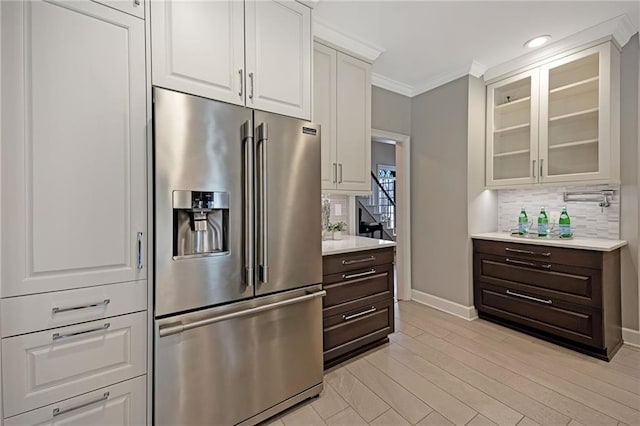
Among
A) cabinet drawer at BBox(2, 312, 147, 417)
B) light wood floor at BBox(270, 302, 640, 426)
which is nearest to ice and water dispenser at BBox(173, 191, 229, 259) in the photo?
cabinet drawer at BBox(2, 312, 147, 417)

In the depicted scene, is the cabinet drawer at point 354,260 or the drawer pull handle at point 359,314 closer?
the cabinet drawer at point 354,260

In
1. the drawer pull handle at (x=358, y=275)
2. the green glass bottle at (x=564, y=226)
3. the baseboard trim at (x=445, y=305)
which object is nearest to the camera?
the drawer pull handle at (x=358, y=275)

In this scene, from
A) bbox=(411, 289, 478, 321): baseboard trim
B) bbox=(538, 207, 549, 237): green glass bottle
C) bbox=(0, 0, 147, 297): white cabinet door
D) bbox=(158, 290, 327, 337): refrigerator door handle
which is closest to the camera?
bbox=(0, 0, 147, 297): white cabinet door

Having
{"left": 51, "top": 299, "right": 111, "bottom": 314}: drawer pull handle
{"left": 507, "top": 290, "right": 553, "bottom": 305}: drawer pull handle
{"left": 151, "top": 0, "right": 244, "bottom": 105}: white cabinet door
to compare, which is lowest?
{"left": 507, "top": 290, "right": 553, "bottom": 305}: drawer pull handle

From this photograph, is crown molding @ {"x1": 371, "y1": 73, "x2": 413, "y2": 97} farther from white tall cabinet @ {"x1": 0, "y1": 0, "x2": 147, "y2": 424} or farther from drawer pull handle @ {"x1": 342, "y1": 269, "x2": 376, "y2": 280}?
white tall cabinet @ {"x1": 0, "y1": 0, "x2": 147, "y2": 424}

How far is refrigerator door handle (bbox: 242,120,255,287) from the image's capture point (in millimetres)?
1581

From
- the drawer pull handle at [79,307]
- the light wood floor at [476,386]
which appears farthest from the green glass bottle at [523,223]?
the drawer pull handle at [79,307]

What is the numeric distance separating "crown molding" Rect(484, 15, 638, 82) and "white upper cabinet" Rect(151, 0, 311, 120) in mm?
2331

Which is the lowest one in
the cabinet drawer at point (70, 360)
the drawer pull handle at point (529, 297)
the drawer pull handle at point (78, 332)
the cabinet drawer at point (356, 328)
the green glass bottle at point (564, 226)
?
the cabinet drawer at point (356, 328)

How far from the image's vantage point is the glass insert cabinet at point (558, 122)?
2516 millimetres

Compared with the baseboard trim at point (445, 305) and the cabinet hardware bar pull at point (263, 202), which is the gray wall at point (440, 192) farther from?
the cabinet hardware bar pull at point (263, 202)

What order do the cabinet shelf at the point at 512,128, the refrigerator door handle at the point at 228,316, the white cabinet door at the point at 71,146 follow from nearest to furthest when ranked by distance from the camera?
1. the white cabinet door at the point at 71,146
2. the refrigerator door handle at the point at 228,316
3. the cabinet shelf at the point at 512,128

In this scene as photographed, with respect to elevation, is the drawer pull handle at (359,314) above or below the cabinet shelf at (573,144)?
below

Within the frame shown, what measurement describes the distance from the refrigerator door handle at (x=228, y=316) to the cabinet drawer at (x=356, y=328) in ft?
1.55
